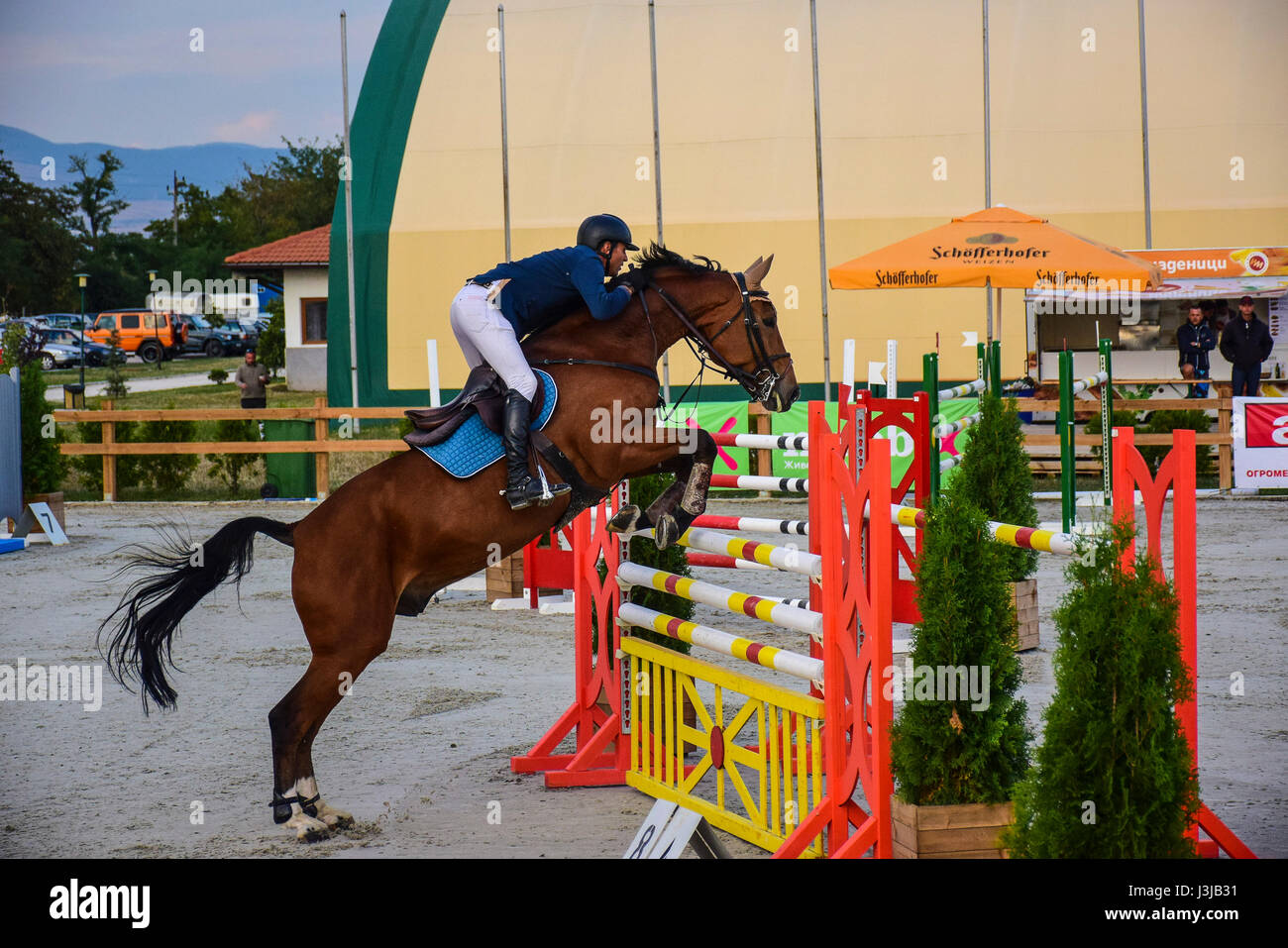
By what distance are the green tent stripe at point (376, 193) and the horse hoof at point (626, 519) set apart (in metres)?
17.8

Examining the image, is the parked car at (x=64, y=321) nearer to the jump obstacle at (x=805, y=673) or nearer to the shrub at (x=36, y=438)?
the shrub at (x=36, y=438)

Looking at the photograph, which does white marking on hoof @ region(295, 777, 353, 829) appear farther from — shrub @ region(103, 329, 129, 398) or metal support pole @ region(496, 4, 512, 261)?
shrub @ region(103, 329, 129, 398)

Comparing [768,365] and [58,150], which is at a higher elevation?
[58,150]

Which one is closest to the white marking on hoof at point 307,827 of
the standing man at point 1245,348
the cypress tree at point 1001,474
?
the cypress tree at point 1001,474

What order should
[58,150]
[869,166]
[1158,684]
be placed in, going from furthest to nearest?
[58,150] → [869,166] → [1158,684]

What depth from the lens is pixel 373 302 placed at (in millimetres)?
23016

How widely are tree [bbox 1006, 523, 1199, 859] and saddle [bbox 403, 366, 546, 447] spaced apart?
A: 2254 mm

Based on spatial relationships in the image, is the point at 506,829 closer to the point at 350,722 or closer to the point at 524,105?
the point at 350,722

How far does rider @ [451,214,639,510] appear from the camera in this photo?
15.0ft

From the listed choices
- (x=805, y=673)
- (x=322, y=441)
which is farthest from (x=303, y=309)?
(x=805, y=673)

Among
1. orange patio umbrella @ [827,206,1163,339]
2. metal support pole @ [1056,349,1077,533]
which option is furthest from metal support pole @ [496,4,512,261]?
metal support pole @ [1056,349,1077,533]
